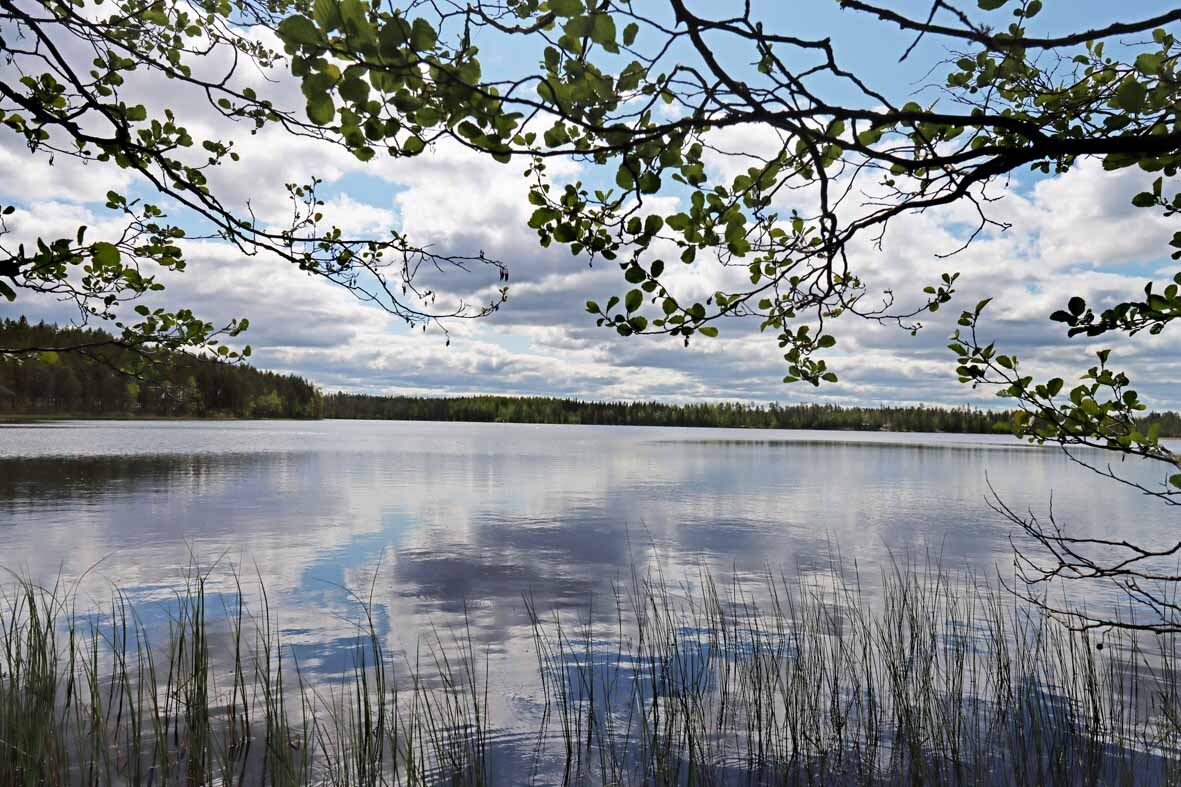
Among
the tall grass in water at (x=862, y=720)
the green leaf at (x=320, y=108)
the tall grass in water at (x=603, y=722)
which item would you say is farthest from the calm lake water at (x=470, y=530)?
the green leaf at (x=320, y=108)

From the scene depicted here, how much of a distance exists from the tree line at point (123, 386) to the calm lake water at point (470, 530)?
173 inches

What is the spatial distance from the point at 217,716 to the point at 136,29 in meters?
6.51

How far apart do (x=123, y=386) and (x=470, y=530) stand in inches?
1524

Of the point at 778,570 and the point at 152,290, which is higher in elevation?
the point at 152,290

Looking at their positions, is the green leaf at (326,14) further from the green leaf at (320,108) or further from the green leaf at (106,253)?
the green leaf at (106,253)

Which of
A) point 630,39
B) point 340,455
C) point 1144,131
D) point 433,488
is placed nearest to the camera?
point 630,39

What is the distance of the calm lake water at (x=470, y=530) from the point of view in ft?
41.3

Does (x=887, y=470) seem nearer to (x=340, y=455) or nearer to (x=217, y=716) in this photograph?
(x=340, y=455)

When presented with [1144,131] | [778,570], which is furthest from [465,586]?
[1144,131]

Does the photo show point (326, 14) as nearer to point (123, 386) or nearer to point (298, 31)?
point (298, 31)

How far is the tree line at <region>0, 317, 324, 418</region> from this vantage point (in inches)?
250

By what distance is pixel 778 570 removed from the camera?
51.1ft

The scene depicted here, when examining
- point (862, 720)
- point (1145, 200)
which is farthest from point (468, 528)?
point (1145, 200)

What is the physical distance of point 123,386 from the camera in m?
47.4
